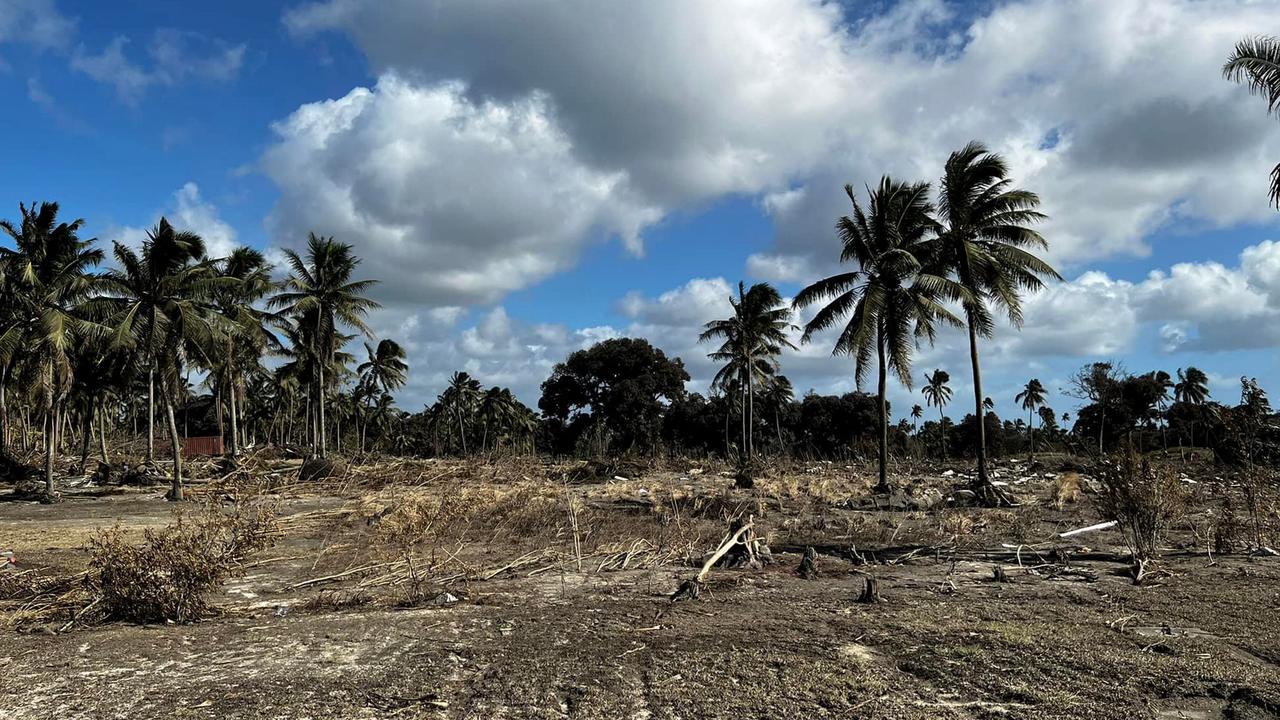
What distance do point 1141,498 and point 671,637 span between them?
7064mm

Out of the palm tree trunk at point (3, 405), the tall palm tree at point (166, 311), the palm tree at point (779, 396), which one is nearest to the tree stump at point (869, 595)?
the tall palm tree at point (166, 311)

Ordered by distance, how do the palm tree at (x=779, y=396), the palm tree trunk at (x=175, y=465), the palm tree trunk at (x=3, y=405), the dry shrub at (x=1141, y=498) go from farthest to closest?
the palm tree at (x=779, y=396) → the palm tree trunk at (x=3, y=405) → the palm tree trunk at (x=175, y=465) → the dry shrub at (x=1141, y=498)

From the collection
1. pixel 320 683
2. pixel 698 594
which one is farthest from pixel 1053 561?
pixel 320 683

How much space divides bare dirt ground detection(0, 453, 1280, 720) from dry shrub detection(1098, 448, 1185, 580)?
0.50 metres

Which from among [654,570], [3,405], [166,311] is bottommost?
[654,570]

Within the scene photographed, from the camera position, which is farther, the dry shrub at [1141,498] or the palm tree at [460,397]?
the palm tree at [460,397]

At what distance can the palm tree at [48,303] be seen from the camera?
22.1 m

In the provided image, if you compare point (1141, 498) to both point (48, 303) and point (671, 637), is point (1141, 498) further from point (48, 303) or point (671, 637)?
point (48, 303)

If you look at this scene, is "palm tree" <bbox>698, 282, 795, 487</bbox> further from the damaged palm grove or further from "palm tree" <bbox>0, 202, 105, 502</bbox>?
"palm tree" <bbox>0, 202, 105, 502</bbox>

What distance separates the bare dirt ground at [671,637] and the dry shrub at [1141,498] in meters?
0.50

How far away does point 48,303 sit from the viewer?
26.8 m

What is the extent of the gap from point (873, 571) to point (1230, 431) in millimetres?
6600

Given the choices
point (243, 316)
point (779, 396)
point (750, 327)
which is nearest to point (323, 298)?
point (243, 316)

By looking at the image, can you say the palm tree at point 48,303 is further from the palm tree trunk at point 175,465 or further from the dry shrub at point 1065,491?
the dry shrub at point 1065,491
